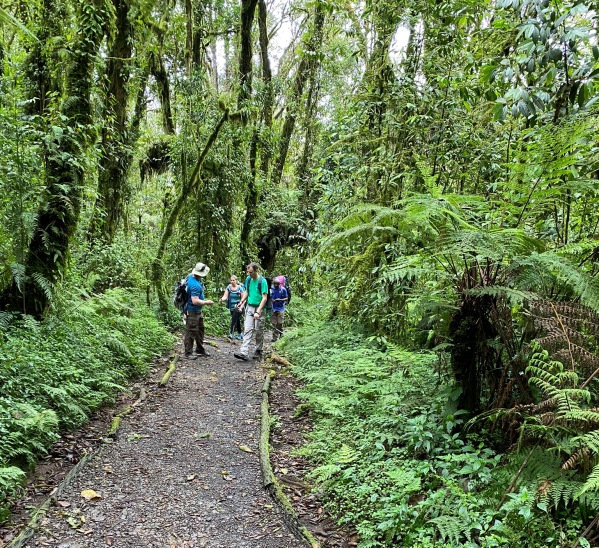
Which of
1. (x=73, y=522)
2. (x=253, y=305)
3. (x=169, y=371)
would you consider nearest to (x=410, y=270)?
(x=73, y=522)

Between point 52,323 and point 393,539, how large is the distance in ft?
17.6

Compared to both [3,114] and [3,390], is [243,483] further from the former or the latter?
[3,114]

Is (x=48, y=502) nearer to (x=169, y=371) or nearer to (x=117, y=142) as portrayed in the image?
(x=169, y=371)

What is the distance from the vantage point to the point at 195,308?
9531 mm

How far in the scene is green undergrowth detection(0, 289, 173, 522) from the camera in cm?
415

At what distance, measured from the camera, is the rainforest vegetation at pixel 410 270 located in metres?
3.43

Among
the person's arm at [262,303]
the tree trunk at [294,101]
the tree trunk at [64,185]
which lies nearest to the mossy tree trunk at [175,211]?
the person's arm at [262,303]

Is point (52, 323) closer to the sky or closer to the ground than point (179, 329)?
closer to the sky

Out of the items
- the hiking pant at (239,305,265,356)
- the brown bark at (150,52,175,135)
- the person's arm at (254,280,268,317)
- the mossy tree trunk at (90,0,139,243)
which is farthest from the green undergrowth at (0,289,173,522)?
the brown bark at (150,52,175,135)

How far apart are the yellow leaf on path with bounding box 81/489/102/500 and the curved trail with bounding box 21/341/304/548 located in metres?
0.03

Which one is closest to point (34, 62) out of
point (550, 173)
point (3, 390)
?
point (3, 390)

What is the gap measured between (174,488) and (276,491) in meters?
1.03

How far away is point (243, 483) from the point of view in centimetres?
463

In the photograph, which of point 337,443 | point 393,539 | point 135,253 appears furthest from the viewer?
point 135,253
